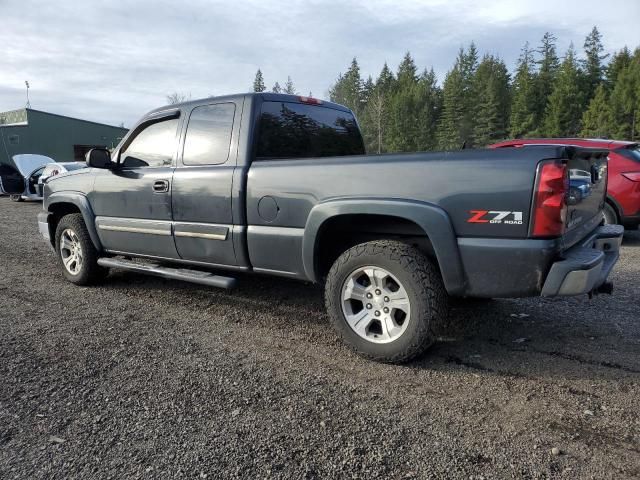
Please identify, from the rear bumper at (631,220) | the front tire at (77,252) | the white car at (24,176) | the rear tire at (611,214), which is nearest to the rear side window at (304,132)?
the front tire at (77,252)

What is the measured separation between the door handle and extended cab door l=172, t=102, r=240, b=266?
115mm

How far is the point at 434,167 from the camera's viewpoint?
9.62 ft

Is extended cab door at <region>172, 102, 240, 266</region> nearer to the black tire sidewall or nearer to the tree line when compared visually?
the black tire sidewall

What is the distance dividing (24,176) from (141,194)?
47.0ft

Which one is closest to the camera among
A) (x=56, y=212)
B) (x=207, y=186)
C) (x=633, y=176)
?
(x=207, y=186)

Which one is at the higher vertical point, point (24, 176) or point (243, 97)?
point (243, 97)

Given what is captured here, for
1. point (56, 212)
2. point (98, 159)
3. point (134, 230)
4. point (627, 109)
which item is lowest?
point (134, 230)

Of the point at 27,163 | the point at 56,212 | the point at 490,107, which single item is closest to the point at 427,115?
the point at 490,107

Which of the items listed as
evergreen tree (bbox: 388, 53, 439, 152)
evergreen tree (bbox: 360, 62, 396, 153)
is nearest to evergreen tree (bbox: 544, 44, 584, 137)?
evergreen tree (bbox: 388, 53, 439, 152)

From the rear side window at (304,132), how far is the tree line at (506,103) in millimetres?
57722

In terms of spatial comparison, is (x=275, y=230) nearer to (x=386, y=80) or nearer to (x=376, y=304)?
(x=376, y=304)

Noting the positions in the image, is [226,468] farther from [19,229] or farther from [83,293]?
[19,229]

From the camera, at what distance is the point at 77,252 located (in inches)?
212

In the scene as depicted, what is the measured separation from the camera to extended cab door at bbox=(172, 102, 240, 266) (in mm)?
3912
